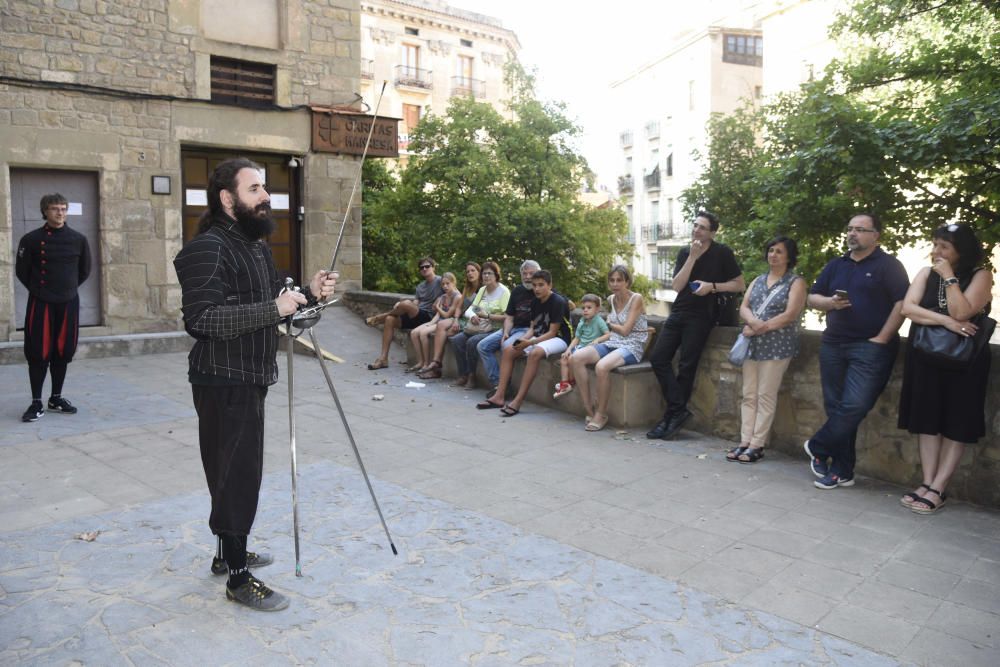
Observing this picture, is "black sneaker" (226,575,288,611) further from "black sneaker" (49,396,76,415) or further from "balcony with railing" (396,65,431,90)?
"balcony with railing" (396,65,431,90)

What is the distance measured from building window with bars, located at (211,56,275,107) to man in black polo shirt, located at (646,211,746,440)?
27.1 ft

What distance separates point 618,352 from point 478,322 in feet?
7.35

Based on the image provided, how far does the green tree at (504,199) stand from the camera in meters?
22.0

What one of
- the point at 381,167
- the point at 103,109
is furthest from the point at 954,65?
the point at 381,167

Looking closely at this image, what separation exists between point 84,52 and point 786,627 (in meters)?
11.2

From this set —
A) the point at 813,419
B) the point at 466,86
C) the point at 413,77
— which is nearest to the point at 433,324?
the point at 813,419

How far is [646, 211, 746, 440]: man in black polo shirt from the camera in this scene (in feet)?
21.3

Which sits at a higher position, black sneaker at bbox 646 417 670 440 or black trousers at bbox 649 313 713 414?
black trousers at bbox 649 313 713 414

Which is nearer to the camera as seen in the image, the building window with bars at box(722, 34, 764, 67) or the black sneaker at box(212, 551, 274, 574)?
the black sneaker at box(212, 551, 274, 574)

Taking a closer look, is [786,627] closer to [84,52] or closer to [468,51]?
[84,52]

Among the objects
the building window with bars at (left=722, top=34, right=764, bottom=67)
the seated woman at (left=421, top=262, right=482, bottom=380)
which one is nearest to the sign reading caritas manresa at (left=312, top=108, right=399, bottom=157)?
the seated woman at (left=421, top=262, right=482, bottom=380)

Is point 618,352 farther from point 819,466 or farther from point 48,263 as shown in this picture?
point 48,263

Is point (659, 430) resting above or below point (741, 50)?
below

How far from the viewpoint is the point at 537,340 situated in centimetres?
765
